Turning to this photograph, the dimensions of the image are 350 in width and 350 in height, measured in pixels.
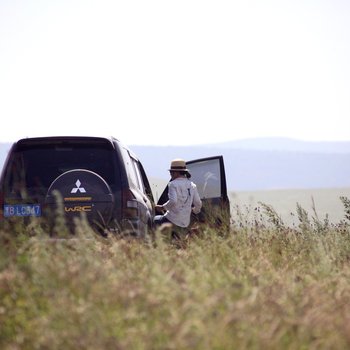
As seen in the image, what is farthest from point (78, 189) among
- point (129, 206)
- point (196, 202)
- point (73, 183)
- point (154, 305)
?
point (154, 305)

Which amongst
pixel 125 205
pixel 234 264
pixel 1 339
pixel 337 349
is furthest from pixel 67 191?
pixel 337 349

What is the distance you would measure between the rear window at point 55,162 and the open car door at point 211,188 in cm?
210

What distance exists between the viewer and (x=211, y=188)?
10828 mm

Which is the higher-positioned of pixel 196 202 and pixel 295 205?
pixel 196 202

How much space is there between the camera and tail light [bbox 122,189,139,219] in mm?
8336

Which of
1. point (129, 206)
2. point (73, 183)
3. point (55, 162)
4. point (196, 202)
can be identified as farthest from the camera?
point (196, 202)

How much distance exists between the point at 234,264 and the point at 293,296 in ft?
5.00

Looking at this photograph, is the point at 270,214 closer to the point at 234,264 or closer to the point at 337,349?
the point at 234,264

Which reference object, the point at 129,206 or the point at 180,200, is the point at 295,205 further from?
the point at 129,206

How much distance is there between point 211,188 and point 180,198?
0.71 meters

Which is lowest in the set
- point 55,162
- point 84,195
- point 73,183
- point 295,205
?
point 295,205

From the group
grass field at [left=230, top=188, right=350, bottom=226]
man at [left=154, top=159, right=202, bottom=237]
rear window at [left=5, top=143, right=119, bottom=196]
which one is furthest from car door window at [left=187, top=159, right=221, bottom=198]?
rear window at [left=5, top=143, right=119, bottom=196]

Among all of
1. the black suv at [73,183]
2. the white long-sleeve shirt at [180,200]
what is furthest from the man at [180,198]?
the black suv at [73,183]

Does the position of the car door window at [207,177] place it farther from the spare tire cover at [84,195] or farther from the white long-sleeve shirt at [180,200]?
the spare tire cover at [84,195]
